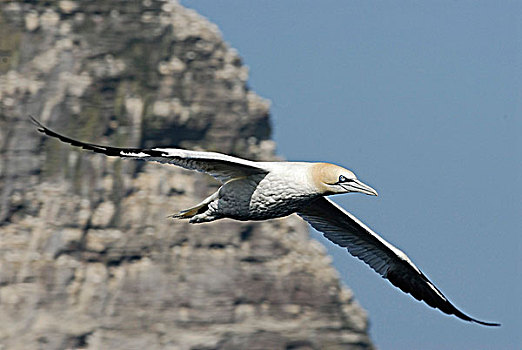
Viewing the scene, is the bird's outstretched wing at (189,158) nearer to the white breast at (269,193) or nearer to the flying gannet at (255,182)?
the flying gannet at (255,182)

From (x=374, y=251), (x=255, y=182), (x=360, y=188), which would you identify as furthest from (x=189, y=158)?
(x=374, y=251)

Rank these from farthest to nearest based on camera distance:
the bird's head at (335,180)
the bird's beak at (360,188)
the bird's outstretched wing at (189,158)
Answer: the bird's head at (335,180) < the bird's beak at (360,188) < the bird's outstretched wing at (189,158)

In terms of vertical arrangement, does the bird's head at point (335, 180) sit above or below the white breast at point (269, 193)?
above

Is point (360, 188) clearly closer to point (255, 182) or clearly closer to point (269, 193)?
point (269, 193)

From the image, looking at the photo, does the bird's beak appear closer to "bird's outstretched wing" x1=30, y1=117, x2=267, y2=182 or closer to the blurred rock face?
"bird's outstretched wing" x1=30, y1=117, x2=267, y2=182

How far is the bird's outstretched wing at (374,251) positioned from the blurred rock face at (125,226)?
2588 inches

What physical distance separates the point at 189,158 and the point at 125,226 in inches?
2842

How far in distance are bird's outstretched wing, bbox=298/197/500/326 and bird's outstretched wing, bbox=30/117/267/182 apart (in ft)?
9.35

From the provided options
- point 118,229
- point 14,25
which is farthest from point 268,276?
point 14,25

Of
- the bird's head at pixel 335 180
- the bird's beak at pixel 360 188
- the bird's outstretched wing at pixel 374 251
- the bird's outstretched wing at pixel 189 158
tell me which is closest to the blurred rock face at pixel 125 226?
the bird's outstretched wing at pixel 374 251

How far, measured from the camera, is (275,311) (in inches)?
3511

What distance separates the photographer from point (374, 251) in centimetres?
2164

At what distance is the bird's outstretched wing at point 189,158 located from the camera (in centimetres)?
1620

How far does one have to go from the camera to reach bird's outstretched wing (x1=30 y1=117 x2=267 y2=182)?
16203mm
